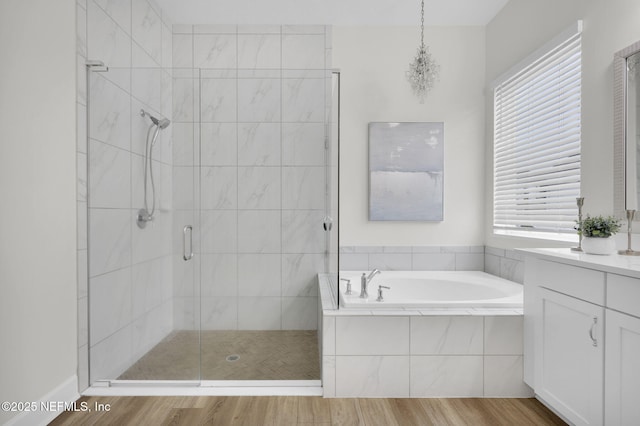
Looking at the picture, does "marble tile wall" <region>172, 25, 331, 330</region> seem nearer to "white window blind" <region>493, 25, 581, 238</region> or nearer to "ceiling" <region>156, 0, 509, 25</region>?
"ceiling" <region>156, 0, 509, 25</region>

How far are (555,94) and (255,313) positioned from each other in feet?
7.92

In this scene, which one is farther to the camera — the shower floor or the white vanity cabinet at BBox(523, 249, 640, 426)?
the shower floor

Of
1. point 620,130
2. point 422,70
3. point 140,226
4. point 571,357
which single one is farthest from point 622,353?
point 140,226

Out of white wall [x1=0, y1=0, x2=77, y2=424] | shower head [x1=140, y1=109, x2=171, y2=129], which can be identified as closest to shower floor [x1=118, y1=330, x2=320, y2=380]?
white wall [x1=0, y1=0, x2=77, y2=424]

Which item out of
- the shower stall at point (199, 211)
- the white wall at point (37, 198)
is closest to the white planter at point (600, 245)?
the shower stall at point (199, 211)

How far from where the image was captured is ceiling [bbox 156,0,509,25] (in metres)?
2.91

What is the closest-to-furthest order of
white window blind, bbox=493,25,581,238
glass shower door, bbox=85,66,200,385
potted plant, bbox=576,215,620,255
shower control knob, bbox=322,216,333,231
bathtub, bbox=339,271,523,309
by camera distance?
potted plant, bbox=576,215,620,255, glass shower door, bbox=85,66,200,385, white window blind, bbox=493,25,581,238, shower control knob, bbox=322,216,333,231, bathtub, bbox=339,271,523,309

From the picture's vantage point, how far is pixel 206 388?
211 cm

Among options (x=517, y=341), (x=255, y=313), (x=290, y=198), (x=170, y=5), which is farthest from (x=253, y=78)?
(x=517, y=341)

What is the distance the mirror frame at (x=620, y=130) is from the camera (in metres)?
1.82

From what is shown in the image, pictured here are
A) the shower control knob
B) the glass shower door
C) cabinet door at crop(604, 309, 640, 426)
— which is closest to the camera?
cabinet door at crop(604, 309, 640, 426)

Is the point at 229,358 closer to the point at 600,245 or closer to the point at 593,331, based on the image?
the point at 593,331

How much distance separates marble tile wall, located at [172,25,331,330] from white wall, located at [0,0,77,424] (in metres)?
0.53

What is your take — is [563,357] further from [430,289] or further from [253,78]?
[253,78]
